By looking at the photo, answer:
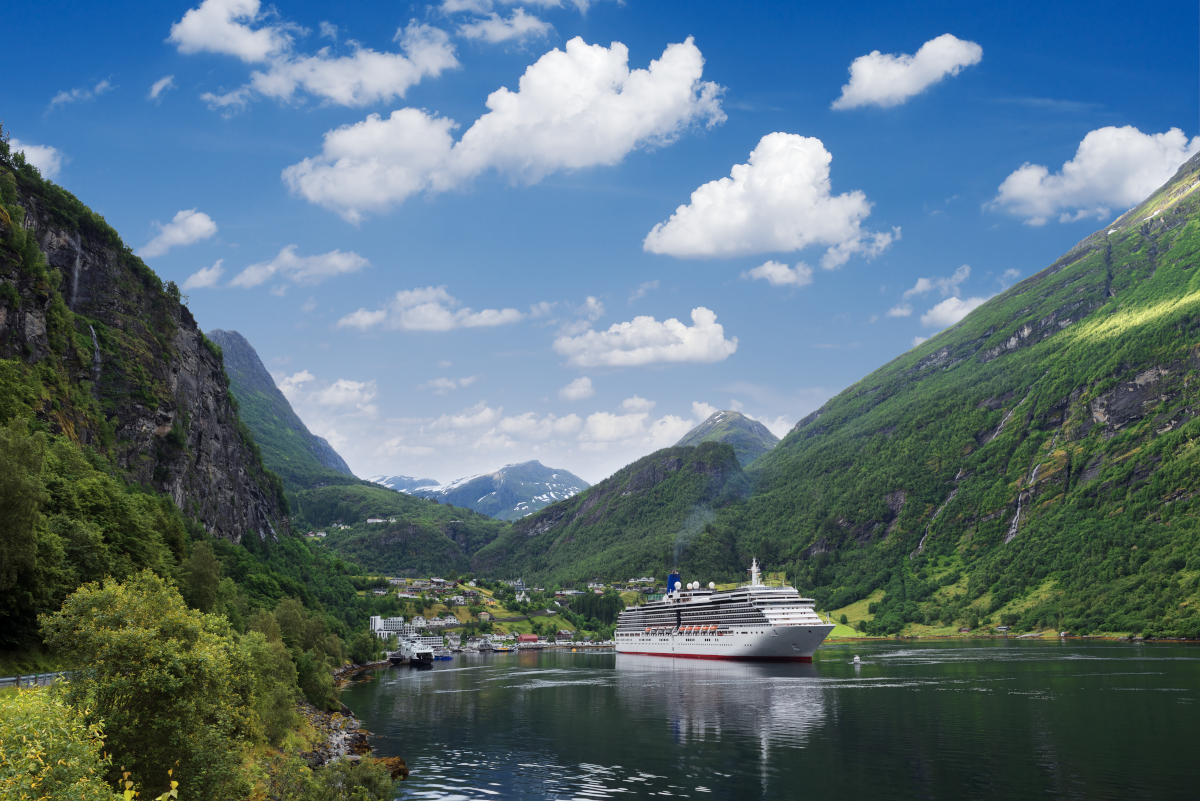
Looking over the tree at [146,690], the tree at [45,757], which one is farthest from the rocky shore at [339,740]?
the tree at [45,757]

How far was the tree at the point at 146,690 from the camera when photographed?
2561 cm

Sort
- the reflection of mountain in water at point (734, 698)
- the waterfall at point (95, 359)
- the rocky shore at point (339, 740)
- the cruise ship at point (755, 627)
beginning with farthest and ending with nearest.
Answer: the cruise ship at point (755, 627) < the waterfall at point (95, 359) < the reflection of mountain in water at point (734, 698) < the rocky shore at point (339, 740)

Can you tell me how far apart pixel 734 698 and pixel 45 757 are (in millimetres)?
89077

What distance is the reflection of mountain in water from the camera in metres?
→ 70.0

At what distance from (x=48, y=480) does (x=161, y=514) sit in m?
24.7

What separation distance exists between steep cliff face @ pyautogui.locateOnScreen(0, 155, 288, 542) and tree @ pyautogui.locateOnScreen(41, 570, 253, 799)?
177 feet

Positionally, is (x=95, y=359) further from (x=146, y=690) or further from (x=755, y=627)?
(x=755, y=627)

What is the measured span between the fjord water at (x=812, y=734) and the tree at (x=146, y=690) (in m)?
22.7

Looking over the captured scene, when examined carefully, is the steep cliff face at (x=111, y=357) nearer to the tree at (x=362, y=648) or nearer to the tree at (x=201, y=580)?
the tree at (x=201, y=580)

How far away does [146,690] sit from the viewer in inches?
1037

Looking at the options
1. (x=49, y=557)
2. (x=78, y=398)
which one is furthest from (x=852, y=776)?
(x=78, y=398)

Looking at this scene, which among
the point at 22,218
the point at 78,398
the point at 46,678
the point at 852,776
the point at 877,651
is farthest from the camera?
the point at 877,651

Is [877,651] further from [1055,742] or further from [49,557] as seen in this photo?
[49,557]

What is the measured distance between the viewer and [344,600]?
19325 centimetres
